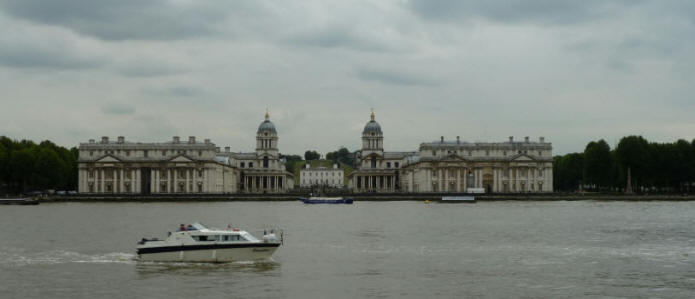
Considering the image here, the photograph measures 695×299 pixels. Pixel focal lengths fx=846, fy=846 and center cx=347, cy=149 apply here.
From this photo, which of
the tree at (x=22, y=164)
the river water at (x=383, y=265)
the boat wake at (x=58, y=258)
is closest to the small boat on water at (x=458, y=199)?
the tree at (x=22, y=164)

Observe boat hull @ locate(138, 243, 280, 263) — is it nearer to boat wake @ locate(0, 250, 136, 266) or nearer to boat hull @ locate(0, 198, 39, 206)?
boat wake @ locate(0, 250, 136, 266)

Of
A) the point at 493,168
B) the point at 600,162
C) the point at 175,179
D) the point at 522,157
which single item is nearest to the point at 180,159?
the point at 175,179

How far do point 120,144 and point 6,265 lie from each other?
454 feet

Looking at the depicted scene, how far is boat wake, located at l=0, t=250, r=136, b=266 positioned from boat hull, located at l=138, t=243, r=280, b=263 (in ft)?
6.25

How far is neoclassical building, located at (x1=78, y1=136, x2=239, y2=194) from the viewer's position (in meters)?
176

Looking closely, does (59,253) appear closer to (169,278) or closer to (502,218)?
(169,278)

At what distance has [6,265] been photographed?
148 feet

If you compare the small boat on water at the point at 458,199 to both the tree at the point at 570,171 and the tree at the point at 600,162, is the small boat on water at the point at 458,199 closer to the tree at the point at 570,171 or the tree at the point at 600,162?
the tree at the point at 600,162

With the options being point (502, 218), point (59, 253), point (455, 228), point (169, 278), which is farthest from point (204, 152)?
point (169, 278)

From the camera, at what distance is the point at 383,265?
149 feet

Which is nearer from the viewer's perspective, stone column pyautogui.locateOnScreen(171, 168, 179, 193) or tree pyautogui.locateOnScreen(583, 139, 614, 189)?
tree pyautogui.locateOnScreen(583, 139, 614, 189)

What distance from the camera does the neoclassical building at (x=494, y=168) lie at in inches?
7013

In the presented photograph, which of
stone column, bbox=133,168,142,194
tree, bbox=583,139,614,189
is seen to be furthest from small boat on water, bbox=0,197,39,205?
tree, bbox=583,139,614,189

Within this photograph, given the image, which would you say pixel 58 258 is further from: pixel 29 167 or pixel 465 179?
pixel 465 179
